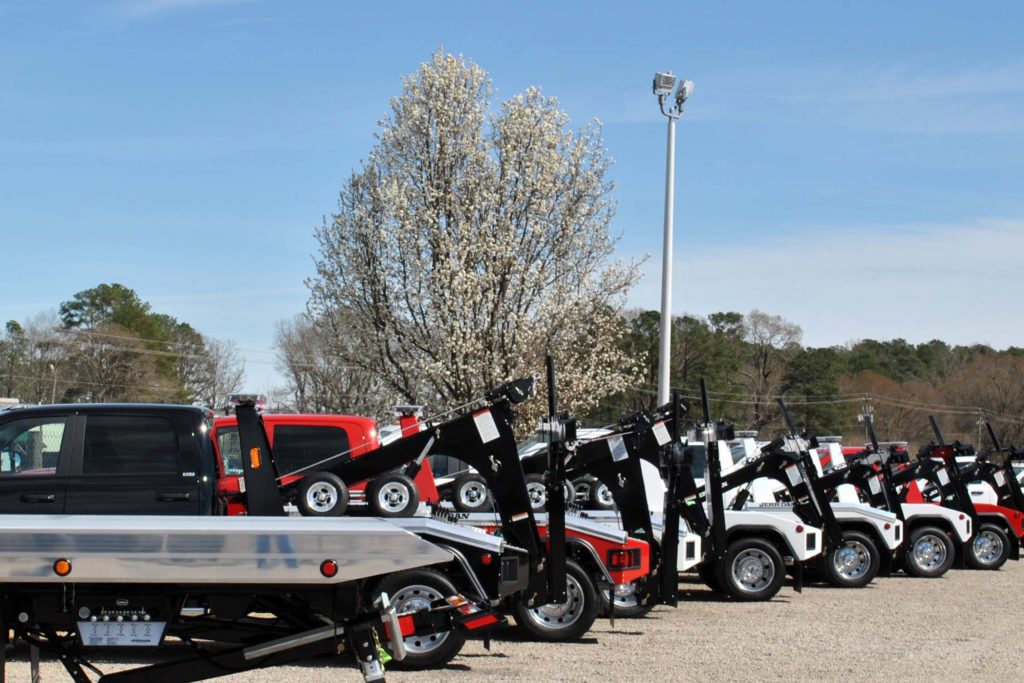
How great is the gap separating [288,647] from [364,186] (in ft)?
87.7

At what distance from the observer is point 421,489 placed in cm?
1366

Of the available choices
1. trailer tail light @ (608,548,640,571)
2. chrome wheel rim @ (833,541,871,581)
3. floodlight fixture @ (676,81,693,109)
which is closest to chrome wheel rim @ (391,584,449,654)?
trailer tail light @ (608,548,640,571)

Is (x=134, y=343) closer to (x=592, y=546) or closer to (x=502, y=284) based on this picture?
(x=502, y=284)

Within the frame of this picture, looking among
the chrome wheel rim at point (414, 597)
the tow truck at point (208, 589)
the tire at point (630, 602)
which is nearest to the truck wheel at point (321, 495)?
the chrome wheel rim at point (414, 597)

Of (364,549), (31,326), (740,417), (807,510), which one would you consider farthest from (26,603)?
(31,326)

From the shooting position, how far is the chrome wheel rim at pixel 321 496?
34.2ft

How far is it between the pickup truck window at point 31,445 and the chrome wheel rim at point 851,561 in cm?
1071

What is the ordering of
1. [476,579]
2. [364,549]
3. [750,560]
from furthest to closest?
[750,560] → [476,579] → [364,549]

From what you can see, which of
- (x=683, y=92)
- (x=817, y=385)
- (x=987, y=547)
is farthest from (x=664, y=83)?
(x=817, y=385)

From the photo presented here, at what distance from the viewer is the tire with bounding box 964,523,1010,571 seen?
20.3 metres

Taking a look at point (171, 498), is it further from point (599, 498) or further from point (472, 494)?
point (599, 498)

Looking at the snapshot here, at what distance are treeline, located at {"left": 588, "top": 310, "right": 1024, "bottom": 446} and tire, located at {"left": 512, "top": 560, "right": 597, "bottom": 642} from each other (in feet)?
170

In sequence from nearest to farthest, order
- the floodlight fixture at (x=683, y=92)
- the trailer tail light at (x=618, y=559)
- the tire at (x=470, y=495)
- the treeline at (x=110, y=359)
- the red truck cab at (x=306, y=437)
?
the trailer tail light at (x=618, y=559)
the tire at (x=470, y=495)
the red truck cab at (x=306, y=437)
the floodlight fixture at (x=683, y=92)
the treeline at (x=110, y=359)

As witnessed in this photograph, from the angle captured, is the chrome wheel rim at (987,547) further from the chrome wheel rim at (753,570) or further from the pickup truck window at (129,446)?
the pickup truck window at (129,446)
